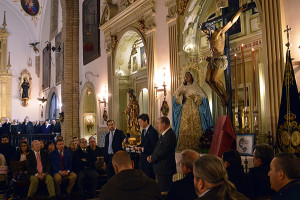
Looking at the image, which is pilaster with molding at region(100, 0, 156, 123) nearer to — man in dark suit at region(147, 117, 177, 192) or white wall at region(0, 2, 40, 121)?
man in dark suit at region(147, 117, 177, 192)

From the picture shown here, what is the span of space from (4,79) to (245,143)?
20597 mm

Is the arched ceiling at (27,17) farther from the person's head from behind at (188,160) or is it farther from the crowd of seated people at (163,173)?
the person's head from behind at (188,160)

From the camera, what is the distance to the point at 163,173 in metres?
5.42

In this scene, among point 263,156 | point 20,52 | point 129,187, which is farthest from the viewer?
point 20,52

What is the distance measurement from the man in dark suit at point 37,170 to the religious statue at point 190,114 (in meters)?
3.00

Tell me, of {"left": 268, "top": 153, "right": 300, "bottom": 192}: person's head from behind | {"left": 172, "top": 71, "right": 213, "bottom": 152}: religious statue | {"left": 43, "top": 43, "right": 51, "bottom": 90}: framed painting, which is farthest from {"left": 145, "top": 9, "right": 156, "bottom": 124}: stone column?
{"left": 43, "top": 43, "right": 51, "bottom": 90}: framed painting

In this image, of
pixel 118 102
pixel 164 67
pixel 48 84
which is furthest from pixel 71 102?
pixel 164 67

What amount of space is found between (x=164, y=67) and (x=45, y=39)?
15.8m

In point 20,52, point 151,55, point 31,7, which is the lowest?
point 151,55


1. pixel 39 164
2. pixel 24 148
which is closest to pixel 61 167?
pixel 39 164

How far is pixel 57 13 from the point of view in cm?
2011

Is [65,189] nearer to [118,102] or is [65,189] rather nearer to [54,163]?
[54,163]

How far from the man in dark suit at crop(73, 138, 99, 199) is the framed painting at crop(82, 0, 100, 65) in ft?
20.9

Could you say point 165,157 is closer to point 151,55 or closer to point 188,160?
point 188,160
